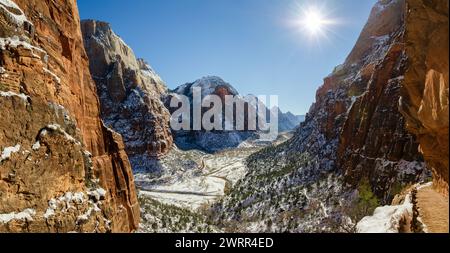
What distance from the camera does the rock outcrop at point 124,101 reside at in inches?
4437

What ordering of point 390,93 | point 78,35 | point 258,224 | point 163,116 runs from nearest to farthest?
point 78,35 < point 390,93 < point 258,224 < point 163,116

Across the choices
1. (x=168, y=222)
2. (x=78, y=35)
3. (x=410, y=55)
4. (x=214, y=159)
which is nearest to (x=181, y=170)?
(x=214, y=159)

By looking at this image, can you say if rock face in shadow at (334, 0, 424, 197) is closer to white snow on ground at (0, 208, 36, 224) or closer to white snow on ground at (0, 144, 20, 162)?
white snow on ground at (0, 208, 36, 224)

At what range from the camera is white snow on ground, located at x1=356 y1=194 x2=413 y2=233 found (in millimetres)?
13250

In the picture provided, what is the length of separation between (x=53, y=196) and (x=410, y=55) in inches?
776

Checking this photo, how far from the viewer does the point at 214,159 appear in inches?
5320

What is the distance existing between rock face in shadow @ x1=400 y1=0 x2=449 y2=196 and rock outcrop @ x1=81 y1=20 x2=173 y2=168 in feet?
339

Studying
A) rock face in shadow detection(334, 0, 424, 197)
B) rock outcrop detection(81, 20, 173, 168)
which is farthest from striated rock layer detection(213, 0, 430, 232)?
rock outcrop detection(81, 20, 173, 168)

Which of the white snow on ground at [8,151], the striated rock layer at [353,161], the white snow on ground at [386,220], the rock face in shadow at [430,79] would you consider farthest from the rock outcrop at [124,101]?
the rock face in shadow at [430,79]

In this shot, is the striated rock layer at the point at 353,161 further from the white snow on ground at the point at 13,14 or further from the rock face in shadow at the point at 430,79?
the white snow on ground at the point at 13,14

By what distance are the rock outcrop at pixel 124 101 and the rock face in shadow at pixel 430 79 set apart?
103 m

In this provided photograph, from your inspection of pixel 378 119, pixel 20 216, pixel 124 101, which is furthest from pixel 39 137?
pixel 124 101

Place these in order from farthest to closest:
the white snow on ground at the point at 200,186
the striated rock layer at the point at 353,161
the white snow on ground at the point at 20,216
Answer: the white snow on ground at the point at 200,186
the striated rock layer at the point at 353,161
the white snow on ground at the point at 20,216
